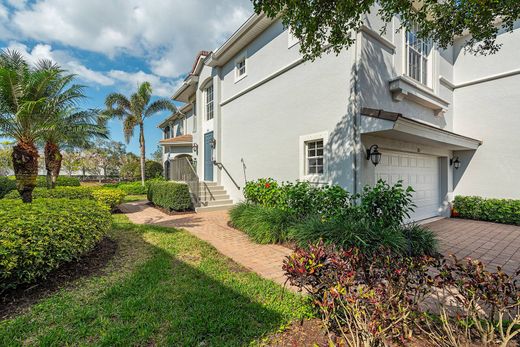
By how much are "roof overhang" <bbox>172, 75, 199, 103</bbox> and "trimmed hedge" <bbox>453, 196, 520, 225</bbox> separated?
593 inches

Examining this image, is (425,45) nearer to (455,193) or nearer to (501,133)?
(501,133)

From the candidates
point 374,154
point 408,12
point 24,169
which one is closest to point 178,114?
point 24,169

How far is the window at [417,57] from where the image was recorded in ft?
26.8

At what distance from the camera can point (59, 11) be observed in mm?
6473

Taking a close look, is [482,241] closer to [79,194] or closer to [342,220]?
[342,220]

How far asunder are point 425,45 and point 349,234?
8.57 m

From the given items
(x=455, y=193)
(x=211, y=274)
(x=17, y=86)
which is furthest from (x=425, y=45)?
(x=17, y=86)

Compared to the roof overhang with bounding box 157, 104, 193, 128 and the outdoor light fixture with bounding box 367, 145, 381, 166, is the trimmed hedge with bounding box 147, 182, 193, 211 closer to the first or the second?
the outdoor light fixture with bounding box 367, 145, 381, 166

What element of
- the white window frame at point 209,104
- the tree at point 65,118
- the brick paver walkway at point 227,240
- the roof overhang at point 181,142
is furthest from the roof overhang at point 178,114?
the brick paver walkway at point 227,240

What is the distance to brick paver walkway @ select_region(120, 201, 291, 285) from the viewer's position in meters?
4.68

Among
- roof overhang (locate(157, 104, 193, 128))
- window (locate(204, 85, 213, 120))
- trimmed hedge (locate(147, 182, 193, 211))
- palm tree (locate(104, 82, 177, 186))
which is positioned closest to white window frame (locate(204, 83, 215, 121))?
window (locate(204, 85, 213, 120))

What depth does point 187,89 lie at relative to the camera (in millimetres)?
16141

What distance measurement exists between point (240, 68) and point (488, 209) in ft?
39.0

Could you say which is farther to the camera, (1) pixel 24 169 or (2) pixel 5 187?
(2) pixel 5 187
